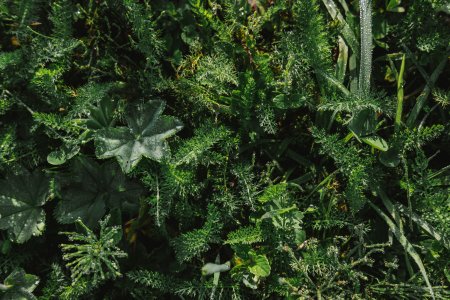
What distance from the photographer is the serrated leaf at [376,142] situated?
1.97 m

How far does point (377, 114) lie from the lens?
6.99ft

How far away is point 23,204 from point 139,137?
593 millimetres

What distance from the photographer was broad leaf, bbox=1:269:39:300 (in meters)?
2.05

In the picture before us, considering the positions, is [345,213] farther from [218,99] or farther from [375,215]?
[218,99]

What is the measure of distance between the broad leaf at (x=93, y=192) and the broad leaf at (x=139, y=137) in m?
0.15

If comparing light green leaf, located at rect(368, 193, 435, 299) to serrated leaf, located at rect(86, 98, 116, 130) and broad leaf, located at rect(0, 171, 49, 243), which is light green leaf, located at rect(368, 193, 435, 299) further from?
broad leaf, located at rect(0, 171, 49, 243)

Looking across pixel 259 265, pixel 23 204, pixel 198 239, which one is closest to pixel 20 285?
pixel 23 204

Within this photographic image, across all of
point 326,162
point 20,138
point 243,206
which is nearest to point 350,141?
point 326,162

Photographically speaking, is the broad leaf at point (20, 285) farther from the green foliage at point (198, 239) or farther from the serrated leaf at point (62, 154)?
the green foliage at point (198, 239)

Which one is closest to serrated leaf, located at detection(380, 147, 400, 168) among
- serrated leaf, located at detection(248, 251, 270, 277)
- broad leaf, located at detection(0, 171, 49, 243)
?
serrated leaf, located at detection(248, 251, 270, 277)

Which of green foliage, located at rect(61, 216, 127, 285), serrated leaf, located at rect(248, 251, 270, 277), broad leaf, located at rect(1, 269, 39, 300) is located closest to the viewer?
green foliage, located at rect(61, 216, 127, 285)

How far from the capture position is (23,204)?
83.8 inches

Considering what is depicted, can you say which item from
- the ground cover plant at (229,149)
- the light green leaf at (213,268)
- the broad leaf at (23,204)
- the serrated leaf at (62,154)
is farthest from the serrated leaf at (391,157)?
the broad leaf at (23,204)

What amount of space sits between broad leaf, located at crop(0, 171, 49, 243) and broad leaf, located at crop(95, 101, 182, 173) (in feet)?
1.24
